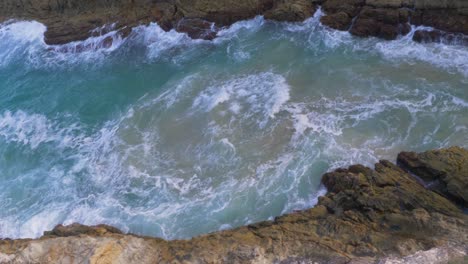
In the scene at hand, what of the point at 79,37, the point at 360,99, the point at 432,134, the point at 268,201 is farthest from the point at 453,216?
the point at 79,37

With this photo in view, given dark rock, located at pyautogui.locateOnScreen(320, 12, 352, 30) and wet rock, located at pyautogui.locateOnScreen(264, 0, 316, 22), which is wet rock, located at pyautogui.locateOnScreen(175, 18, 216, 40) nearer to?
wet rock, located at pyautogui.locateOnScreen(264, 0, 316, 22)

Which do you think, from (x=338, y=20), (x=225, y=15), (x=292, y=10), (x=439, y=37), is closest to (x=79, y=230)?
(x=225, y=15)

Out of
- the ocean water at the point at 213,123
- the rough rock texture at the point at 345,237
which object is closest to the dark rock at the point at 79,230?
the rough rock texture at the point at 345,237

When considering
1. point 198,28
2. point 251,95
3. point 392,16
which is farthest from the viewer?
point 198,28

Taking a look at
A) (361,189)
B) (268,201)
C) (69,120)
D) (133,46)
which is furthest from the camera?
(133,46)

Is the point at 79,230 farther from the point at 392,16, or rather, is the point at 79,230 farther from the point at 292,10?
the point at 392,16

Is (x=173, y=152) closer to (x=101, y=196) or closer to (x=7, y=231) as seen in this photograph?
(x=101, y=196)
